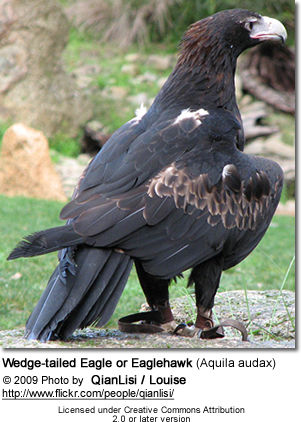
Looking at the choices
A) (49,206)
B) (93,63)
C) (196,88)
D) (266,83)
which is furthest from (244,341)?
(93,63)

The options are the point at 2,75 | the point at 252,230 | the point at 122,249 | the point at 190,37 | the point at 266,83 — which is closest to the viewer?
the point at 122,249

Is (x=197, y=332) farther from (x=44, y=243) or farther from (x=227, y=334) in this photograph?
(x=44, y=243)

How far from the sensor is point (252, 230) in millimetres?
3566

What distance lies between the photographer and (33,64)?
11250mm

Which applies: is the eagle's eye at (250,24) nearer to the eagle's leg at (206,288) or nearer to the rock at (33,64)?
the eagle's leg at (206,288)

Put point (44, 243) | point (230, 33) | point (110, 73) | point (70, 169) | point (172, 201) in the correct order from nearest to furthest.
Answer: point (44, 243) → point (172, 201) → point (230, 33) → point (70, 169) → point (110, 73)

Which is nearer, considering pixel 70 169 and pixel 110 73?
pixel 70 169

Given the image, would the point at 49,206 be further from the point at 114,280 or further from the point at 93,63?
the point at 93,63

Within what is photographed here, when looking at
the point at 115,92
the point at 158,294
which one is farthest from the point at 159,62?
the point at 158,294

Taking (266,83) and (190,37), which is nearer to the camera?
(190,37)

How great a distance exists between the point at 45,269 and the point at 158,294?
2768 millimetres
